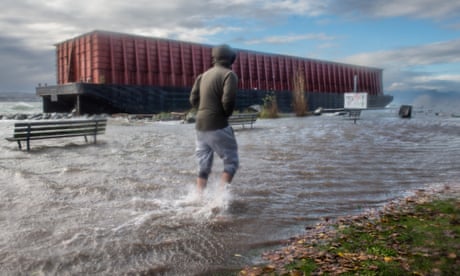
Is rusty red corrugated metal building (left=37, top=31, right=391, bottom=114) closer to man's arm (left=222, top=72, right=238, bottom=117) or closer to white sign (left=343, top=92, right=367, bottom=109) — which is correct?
white sign (left=343, top=92, right=367, bottom=109)

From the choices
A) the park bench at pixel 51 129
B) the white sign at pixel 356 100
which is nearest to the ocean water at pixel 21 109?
the park bench at pixel 51 129

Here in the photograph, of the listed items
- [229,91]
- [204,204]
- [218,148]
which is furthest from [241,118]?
[229,91]

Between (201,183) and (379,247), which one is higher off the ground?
(201,183)

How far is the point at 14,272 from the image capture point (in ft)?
8.75

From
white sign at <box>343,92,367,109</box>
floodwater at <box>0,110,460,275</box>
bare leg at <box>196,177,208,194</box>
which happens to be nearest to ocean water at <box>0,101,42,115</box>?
white sign at <box>343,92,367,109</box>

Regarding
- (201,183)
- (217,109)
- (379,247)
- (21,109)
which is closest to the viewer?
(379,247)

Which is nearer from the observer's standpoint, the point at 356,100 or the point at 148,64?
the point at 356,100

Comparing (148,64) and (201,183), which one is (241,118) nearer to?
(201,183)

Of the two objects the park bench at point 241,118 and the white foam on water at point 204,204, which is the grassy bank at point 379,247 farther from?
the park bench at point 241,118

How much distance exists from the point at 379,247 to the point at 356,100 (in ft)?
79.7

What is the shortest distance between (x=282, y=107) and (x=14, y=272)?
32.6 meters

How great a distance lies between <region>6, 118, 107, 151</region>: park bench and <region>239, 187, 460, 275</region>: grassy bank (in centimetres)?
810

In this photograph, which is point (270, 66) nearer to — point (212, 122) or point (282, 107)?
point (282, 107)

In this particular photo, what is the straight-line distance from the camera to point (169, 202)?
15.0ft
